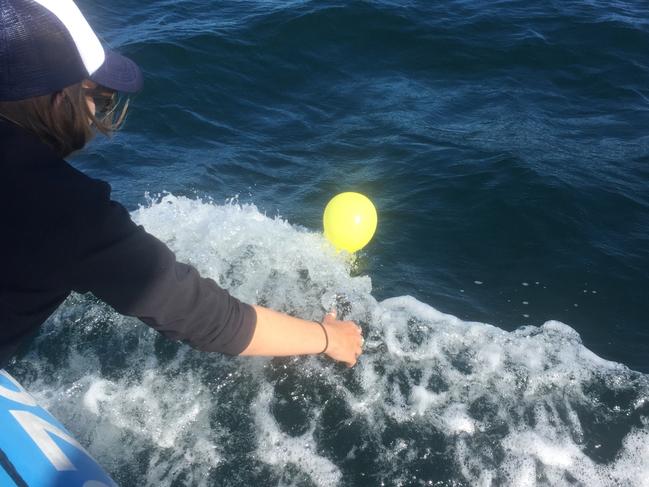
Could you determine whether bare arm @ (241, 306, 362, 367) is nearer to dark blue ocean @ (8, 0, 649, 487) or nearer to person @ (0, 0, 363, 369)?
person @ (0, 0, 363, 369)

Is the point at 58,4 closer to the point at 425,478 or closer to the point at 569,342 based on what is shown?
the point at 425,478

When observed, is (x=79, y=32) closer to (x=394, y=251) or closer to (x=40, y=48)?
(x=40, y=48)

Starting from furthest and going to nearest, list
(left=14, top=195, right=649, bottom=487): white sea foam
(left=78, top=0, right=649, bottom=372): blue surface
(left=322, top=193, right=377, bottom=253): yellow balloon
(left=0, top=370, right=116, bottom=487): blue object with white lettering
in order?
(left=78, top=0, right=649, bottom=372): blue surface
(left=322, top=193, right=377, bottom=253): yellow balloon
(left=14, top=195, right=649, bottom=487): white sea foam
(left=0, top=370, right=116, bottom=487): blue object with white lettering

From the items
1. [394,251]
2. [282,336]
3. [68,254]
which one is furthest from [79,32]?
[394,251]

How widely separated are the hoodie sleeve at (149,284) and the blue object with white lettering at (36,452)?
667 millimetres

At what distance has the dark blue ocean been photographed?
3.11 m

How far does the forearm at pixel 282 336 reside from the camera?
7.63 ft

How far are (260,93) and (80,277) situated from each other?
6541 mm

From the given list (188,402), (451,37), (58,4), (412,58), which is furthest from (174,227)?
(451,37)

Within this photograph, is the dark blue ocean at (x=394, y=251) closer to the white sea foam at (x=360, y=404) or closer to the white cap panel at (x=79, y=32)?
the white sea foam at (x=360, y=404)

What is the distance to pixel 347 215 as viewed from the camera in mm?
4078

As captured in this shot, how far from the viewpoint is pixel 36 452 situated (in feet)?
7.13

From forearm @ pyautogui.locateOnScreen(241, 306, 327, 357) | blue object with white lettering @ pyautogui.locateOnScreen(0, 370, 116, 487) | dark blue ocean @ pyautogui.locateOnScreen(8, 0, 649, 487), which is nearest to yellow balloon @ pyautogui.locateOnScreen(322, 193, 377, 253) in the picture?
dark blue ocean @ pyautogui.locateOnScreen(8, 0, 649, 487)

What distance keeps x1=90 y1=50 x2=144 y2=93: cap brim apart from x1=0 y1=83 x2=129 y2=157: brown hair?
1.5 inches
